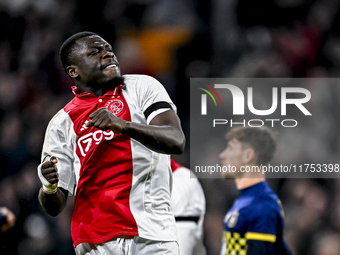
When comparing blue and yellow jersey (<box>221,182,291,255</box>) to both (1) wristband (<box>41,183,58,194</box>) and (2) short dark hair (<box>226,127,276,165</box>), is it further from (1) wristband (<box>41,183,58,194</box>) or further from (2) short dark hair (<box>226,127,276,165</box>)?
(1) wristband (<box>41,183,58,194</box>)

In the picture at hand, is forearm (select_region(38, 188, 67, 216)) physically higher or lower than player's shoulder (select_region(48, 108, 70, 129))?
lower

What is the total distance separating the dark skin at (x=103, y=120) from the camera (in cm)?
194

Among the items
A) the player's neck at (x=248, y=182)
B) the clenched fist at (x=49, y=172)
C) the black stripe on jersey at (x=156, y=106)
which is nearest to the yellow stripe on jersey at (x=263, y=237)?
the player's neck at (x=248, y=182)

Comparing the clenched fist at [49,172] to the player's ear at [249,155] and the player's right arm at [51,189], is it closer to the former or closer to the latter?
the player's right arm at [51,189]

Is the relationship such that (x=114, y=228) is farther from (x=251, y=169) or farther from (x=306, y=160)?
(x=306, y=160)

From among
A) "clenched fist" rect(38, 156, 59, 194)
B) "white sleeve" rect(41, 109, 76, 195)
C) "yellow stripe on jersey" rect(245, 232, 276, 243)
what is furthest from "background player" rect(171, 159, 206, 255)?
"clenched fist" rect(38, 156, 59, 194)

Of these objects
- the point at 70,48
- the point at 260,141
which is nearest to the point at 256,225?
the point at 260,141

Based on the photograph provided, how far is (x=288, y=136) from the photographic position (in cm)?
567

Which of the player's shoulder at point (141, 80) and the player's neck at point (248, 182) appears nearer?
the player's shoulder at point (141, 80)

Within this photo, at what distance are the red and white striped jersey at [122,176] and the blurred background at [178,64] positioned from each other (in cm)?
320

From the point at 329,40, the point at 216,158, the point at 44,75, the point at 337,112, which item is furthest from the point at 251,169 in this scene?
the point at 44,75

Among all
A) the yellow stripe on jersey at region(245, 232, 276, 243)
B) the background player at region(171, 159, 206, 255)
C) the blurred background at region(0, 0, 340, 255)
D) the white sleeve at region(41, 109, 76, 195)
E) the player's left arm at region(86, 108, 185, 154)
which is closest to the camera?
the player's left arm at region(86, 108, 185, 154)

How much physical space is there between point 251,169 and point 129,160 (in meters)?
2.29

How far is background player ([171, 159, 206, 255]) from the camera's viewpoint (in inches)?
170
